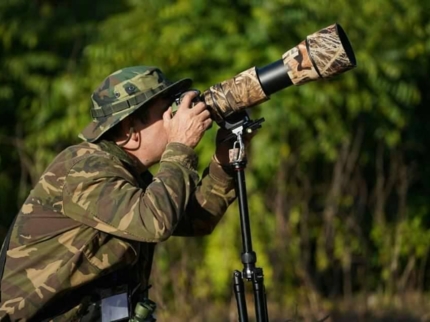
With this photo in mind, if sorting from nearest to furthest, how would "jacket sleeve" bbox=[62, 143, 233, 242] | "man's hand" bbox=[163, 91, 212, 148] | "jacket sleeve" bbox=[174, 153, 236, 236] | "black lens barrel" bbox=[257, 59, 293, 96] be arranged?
"jacket sleeve" bbox=[62, 143, 233, 242] → "man's hand" bbox=[163, 91, 212, 148] → "black lens barrel" bbox=[257, 59, 293, 96] → "jacket sleeve" bbox=[174, 153, 236, 236]

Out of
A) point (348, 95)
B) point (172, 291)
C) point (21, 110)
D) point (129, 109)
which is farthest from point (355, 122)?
point (129, 109)

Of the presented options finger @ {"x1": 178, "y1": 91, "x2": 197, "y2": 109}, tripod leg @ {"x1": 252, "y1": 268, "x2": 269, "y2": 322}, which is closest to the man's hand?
finger @ {"x1": 178, "y1": 91, "x2": 197, "y2": 109}

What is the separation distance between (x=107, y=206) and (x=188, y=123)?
467 millimetres

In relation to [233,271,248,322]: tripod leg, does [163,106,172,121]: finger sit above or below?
above

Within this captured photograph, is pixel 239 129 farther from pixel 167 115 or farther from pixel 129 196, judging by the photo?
pixel 129 196

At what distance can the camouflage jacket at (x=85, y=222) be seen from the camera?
3.96 meters

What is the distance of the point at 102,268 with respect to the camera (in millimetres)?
4082

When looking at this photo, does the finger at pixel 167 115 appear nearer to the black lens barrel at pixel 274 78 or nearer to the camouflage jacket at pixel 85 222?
the camouflage jacket at pixel 85 222

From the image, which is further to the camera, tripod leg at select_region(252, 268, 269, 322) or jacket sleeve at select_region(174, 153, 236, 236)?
jacket sleeve at select_region(174, 153, 236, 236)

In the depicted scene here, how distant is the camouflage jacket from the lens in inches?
156

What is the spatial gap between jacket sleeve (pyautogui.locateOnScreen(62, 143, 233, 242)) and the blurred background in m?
3.13

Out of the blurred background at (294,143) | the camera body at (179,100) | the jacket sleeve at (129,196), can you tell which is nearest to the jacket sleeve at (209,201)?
the camera body at (179,100)

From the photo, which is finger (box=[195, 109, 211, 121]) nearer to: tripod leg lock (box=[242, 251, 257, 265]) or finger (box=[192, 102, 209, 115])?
finger (box=[192, 102, 209, 115])

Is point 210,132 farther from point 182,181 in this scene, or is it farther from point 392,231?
point 182,181
